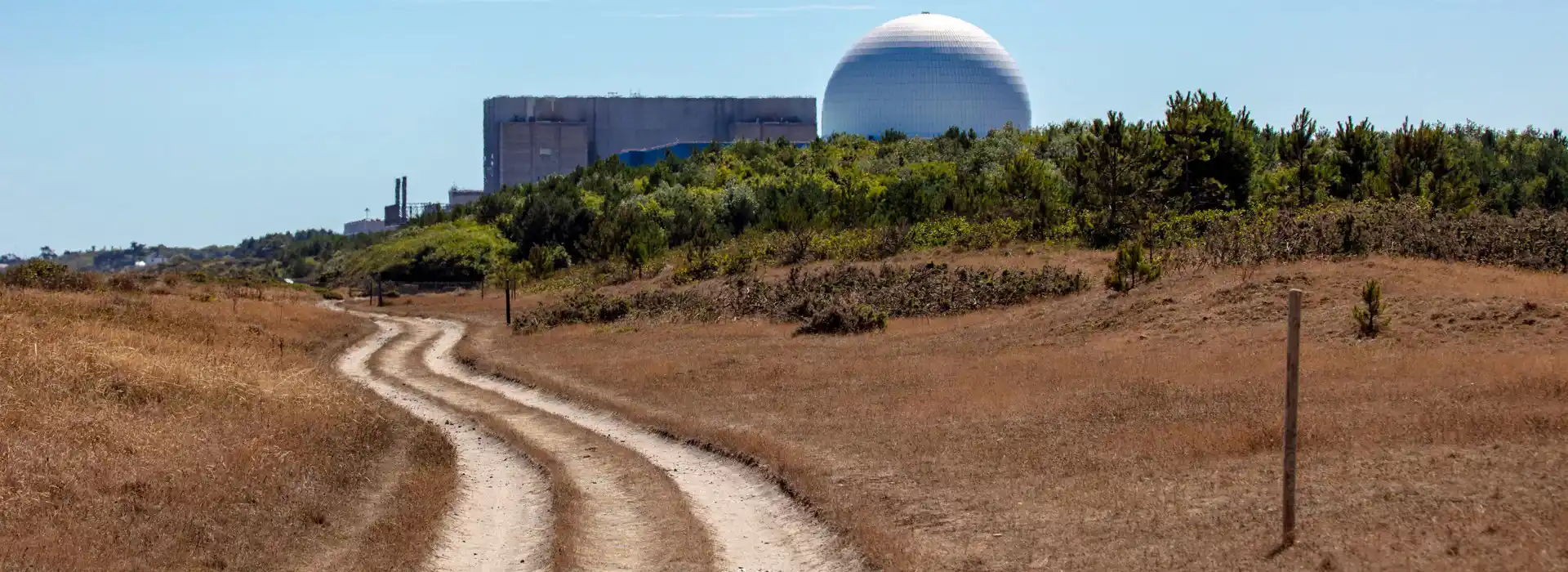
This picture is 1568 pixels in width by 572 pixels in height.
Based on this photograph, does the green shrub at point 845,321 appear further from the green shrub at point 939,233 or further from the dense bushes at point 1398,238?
the green shrub at point 939,233

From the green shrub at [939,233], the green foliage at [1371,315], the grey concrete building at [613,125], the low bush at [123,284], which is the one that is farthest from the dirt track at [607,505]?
the grey concrete building at [613,125]

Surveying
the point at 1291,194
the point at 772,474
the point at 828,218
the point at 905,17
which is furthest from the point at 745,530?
the point at 905,17

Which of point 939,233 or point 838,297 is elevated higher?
point 939,233

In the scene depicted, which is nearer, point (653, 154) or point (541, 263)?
point (541, 263)

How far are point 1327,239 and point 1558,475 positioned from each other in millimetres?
26214

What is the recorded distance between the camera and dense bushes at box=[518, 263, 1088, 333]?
3978 centimetres

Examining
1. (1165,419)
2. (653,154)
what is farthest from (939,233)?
(653,154)

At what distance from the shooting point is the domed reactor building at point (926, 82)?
10262cm

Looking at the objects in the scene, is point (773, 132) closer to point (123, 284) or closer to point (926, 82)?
point (926, 82)

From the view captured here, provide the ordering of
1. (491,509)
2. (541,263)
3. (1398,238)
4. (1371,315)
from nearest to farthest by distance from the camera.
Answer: (491,509), (1371,315), (1398,238), (541,263)

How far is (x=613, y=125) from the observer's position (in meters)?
142

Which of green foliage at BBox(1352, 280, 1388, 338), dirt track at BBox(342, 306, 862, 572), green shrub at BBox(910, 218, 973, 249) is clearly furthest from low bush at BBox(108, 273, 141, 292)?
green foliage at BBox(1352, 280, 1388, 338)

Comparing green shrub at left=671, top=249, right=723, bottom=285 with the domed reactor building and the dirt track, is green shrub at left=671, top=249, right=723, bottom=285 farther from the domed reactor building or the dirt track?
the domed reactor building

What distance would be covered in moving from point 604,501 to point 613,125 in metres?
128
